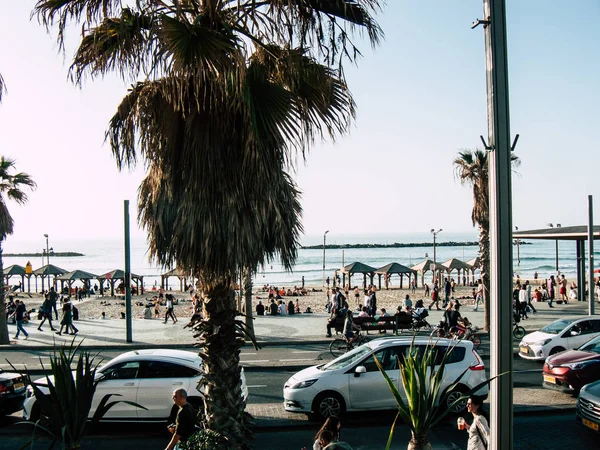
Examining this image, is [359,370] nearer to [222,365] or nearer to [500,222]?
[222,365]

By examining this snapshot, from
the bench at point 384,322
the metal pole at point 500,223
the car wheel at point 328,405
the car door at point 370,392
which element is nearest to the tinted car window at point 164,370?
the car wheel at point 328,405

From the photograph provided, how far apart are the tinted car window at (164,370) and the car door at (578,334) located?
1166 centimetres

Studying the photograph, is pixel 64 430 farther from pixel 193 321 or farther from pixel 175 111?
pixel 175 111

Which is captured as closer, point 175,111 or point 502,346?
point 502,346

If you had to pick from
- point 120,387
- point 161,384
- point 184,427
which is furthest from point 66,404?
point 120,387

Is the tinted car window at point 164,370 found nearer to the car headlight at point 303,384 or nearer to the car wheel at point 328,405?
the car headlight at point 303,384

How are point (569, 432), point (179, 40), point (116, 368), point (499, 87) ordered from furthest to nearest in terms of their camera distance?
point (116, 368), point (569, 432), point (179, 40), point (499, 87)

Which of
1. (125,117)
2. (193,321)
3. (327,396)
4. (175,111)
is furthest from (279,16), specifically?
(327,396)

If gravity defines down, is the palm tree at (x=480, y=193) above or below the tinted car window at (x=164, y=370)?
above

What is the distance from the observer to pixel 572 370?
43.2 feet

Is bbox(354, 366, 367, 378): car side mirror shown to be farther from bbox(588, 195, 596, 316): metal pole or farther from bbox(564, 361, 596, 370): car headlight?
bbox(588, 195, 596, 316): metal pole

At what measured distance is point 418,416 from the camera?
5.09 meters

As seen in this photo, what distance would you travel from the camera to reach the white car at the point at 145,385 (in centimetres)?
1138

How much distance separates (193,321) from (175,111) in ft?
8.61
